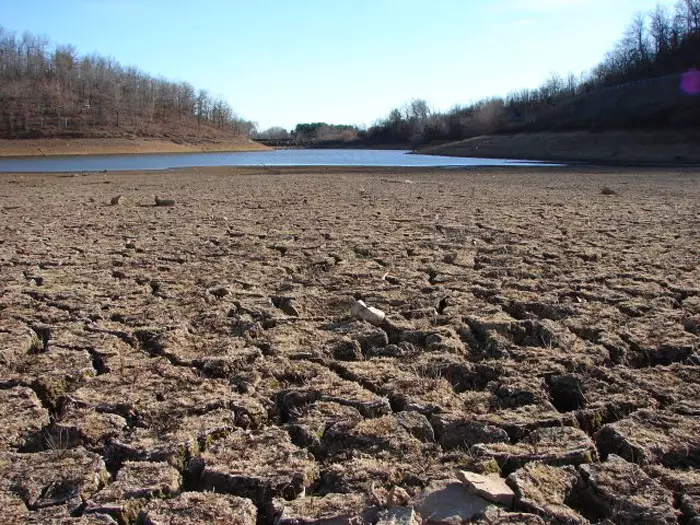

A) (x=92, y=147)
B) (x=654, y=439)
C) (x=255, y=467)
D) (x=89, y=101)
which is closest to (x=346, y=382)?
(x=255, y=467)

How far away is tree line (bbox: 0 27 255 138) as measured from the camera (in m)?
77.9

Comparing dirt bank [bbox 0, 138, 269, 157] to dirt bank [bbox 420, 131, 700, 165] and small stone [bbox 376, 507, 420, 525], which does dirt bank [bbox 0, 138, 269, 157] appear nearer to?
dirt bank [bbox 420, 131, 700, 165]

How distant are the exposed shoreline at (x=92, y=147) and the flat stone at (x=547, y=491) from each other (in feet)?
199

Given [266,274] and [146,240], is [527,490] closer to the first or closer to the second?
[266,274]

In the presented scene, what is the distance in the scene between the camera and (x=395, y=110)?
4508 inches

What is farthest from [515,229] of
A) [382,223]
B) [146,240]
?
[146,240]

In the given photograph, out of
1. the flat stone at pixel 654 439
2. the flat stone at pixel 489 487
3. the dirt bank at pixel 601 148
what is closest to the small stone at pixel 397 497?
the flat stone at pixel 489 487

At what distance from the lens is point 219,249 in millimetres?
5953

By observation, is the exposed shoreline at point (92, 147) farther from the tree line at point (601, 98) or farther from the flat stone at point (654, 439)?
the flat stone at point (654, 439)

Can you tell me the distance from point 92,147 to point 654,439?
70.2m

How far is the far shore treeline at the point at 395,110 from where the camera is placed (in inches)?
1955

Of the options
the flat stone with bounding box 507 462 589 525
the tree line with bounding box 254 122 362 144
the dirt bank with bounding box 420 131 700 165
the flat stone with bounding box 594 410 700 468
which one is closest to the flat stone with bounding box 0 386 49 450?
the flat stone with bounding box 507 462 589 525

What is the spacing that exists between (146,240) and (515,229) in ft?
13.6

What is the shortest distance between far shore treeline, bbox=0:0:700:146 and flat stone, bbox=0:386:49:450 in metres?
44.8
